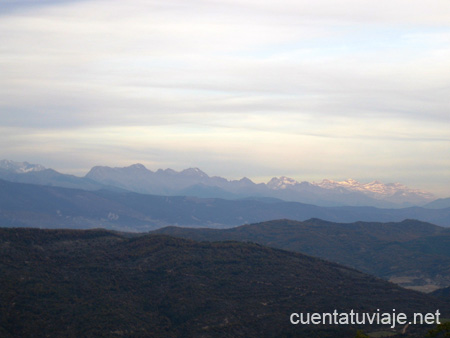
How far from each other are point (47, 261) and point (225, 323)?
40677 millimetres

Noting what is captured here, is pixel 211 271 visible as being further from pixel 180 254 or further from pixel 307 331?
pixel 307 331

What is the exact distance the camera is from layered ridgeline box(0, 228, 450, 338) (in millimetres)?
105250

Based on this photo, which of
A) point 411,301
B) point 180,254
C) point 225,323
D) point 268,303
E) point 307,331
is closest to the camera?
point 307,331

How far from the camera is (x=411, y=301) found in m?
136

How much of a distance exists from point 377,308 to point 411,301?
43.5ft

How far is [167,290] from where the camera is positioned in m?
127

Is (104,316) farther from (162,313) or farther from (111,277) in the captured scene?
(111,277)

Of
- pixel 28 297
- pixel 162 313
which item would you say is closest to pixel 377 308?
pixel 162 313

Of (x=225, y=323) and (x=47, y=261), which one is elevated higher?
(x=47, y=261)

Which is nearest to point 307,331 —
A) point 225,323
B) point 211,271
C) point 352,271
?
point 225,323

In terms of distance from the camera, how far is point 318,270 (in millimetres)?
157000

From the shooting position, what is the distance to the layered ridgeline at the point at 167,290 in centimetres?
10525

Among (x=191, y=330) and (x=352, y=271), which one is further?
(x=352, y=271)

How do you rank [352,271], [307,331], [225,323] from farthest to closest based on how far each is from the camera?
1. [352,271]
2. [225,323]
3. [307,331]
